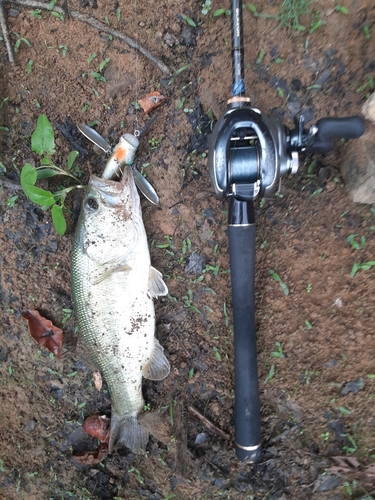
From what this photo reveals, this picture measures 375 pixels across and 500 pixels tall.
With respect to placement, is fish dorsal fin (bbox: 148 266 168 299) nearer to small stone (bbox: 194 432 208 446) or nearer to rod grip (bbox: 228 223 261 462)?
rod grip (bbox: 228 223 261 462)

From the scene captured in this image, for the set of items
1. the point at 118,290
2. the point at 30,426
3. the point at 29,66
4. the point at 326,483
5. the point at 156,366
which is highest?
the point at 29,66

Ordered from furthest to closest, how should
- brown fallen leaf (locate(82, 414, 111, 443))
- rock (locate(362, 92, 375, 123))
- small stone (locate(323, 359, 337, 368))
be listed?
brown fallen leaf (locate(82, 414, 111, 443)), small stone (locate(323, 359, 337, 368)), rock (locate(362, 92, 375, 123))

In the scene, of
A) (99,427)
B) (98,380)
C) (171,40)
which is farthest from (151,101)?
(99,427)

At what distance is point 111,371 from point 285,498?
135cm

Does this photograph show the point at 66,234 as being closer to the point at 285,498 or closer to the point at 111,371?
the point at 111,371

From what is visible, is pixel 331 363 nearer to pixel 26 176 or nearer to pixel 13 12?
pixel 26 176

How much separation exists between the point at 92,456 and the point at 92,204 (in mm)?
1800

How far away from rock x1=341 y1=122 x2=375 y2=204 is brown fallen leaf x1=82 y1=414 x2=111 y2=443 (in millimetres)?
2185

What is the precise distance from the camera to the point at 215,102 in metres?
2.35

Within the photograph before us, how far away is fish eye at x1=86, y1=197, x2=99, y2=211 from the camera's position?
2222mm

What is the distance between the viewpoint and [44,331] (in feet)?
8.88

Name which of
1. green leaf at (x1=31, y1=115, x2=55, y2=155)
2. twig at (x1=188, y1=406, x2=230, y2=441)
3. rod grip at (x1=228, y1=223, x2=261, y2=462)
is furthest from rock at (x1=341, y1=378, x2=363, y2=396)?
green leaf at (x1=31, y1=115, x2=55, y2=155)

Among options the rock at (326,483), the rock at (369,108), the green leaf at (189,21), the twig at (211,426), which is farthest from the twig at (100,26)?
the rock at (326,483)

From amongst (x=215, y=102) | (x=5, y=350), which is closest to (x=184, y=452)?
(x=5, y=350)
